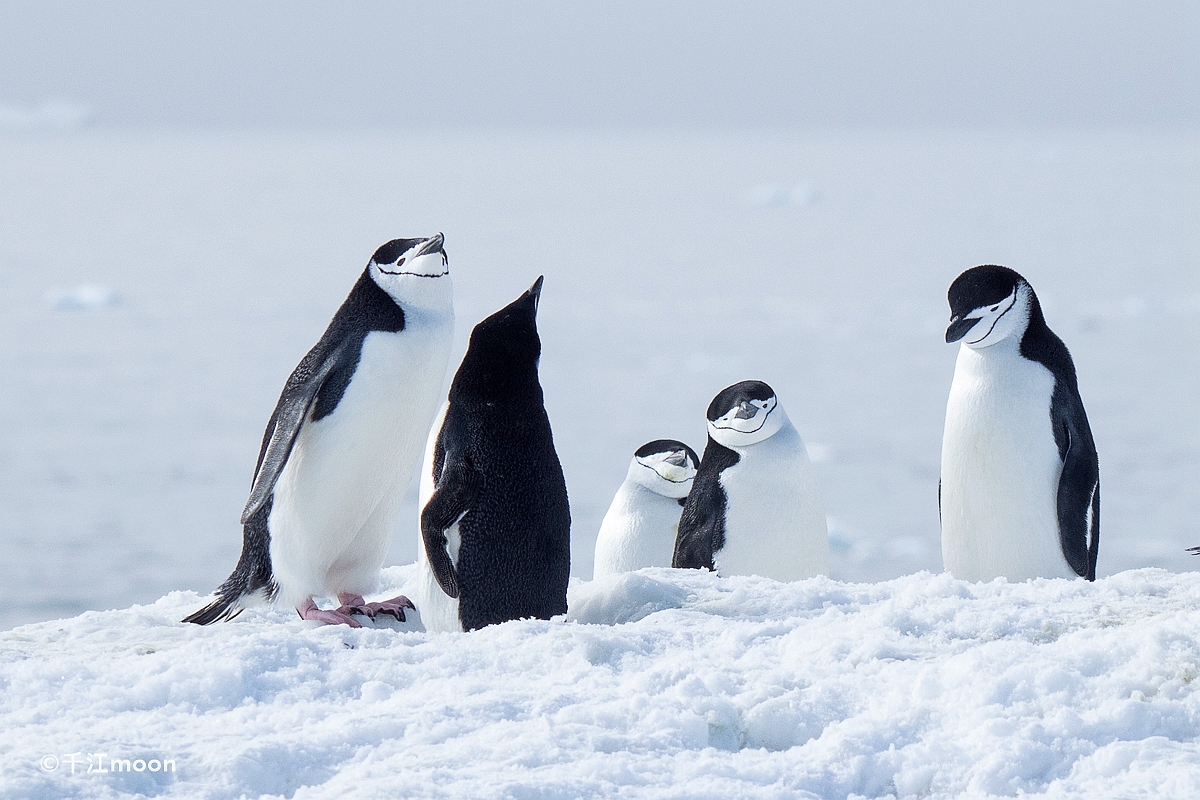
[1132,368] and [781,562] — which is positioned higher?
[1132,368]

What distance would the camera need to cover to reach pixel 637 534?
Result: 190 inches

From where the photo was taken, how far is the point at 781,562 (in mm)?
4234

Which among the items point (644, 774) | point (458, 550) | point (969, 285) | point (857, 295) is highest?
point (857, 295)

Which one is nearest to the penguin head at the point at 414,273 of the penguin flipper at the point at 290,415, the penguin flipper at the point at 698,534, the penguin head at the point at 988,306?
the penguin flipper at the point at 290,415

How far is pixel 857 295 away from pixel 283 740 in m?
25.3

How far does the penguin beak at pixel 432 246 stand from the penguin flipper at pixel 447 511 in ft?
2.13

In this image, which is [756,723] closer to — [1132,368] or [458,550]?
[458,550]

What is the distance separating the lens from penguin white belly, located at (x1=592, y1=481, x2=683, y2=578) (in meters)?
4.80

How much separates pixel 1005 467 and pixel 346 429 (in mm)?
1775

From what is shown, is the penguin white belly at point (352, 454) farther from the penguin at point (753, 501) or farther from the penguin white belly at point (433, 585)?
the penguin at point (753, 501)

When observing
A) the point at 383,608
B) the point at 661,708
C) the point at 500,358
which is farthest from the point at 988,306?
the point at 661,708

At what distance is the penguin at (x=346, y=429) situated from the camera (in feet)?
11.4

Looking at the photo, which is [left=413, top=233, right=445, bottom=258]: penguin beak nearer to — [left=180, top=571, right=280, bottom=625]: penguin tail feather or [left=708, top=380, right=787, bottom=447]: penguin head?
[left=180, top=571, right=280, bottom=625]: penguin tail feather

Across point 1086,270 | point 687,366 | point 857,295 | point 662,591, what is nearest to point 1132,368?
point 687,366
